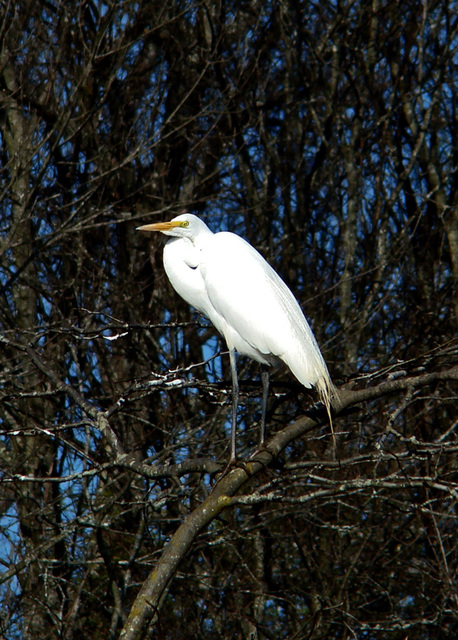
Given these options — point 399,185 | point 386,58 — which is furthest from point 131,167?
point 386,58

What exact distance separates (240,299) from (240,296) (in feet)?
0.05

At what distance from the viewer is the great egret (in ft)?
12.6

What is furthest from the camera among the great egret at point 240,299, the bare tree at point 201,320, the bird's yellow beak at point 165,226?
the bare tree at point 201,320

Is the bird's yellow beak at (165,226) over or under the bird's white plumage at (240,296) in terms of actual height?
over

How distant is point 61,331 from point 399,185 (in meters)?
6.45

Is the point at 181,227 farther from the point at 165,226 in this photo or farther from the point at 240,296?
the point at 240,296

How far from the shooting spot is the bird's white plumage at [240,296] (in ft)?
12.6

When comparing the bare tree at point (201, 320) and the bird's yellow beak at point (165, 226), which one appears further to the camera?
the bare tree at point (201, 320)

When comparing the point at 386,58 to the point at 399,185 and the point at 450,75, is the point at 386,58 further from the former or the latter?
the point at 399,185

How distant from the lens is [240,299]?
4.02 metres

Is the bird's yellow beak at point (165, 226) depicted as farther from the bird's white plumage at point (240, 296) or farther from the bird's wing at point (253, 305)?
the bird's wing at point (253, 305)

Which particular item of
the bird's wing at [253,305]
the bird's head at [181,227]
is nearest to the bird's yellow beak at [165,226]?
the bird's head at [181,227]

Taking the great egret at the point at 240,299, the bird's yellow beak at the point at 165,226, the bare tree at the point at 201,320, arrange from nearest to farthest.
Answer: the great egret at the point at 240,299 < the bird's yellow beak at the point at 165,226 < the bare tree at the point at 201,320

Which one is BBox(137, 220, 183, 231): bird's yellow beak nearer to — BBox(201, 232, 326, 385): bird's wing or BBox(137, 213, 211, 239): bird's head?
BBox(137, 213, 211, 239): bird's head
